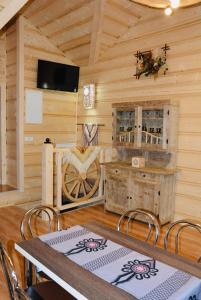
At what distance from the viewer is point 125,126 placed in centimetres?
420

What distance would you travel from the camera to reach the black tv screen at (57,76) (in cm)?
495

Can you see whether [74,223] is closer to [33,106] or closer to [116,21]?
[33,106]

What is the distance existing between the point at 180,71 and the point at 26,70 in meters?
2.76

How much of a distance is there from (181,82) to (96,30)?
1.67 m

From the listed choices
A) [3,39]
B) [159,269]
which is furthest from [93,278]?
[3,39]

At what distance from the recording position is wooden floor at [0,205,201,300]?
2.88m

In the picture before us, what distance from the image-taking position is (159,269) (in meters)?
1.34

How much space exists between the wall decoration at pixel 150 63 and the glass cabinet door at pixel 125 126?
67 cm

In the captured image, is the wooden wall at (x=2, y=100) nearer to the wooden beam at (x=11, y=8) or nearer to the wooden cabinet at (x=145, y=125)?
the wooden cabinet at (x=145, y=125)

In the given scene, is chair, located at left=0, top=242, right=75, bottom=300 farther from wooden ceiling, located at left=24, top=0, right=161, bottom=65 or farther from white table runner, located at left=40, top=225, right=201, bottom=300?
wooden ceiling, located at left=24, top=0, right=161, bottom=65

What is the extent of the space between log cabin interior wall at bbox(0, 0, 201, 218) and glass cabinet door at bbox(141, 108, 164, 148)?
314 millimetres

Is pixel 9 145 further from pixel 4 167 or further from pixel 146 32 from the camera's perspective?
pixel 146 32

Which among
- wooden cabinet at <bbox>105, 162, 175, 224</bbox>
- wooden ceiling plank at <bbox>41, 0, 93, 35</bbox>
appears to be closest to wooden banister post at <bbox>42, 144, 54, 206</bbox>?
wooden cabinet at <bbox>105, 162, 175, 224</bbox>

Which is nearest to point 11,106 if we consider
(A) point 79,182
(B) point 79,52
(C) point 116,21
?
(B) point 79,52
